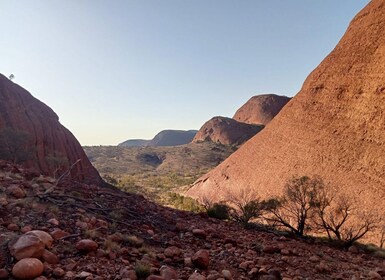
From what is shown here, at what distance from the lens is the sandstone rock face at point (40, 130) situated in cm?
2207

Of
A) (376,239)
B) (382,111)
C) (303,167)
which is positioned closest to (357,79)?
(382,111)

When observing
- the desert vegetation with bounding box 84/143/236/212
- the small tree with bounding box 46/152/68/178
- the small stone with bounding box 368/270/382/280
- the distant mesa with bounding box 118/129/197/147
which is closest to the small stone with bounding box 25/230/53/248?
the small stone with bounding box 368/270/382/280

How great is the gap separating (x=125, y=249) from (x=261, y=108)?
7424cm

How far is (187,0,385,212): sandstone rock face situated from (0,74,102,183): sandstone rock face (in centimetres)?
1130

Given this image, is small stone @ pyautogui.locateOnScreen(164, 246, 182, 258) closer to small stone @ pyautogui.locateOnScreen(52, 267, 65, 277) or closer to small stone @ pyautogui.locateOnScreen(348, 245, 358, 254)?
small stone @ pyautogui.locateOnScreen(52, 267, 65, 277)

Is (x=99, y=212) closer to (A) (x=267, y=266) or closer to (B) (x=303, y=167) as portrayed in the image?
(A) (x=267, y=266)

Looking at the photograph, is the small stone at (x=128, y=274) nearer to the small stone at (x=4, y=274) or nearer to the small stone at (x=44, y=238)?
the small stone at (x=44, y=238)

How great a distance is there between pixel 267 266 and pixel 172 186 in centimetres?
3021

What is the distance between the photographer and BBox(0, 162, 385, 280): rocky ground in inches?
172

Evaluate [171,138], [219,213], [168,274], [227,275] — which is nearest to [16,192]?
[168,274]

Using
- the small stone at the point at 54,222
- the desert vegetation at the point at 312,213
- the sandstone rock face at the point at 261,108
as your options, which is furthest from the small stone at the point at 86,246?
the sandstone rock face at the point at 261,108

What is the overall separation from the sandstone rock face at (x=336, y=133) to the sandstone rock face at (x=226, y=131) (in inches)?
1566

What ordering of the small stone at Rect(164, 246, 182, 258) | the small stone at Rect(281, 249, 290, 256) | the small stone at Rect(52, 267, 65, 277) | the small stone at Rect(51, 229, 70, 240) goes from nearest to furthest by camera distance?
1. the small stone at Rect(52, 267, 65, 277)
2. the small stone at Rect(51, 229, 70, 240)
3. the small stone at Rect(164, 246, 182, 258)
4. the small stone at Rect(281, 249, 290, 256)

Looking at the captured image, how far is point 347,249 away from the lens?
984 cm
